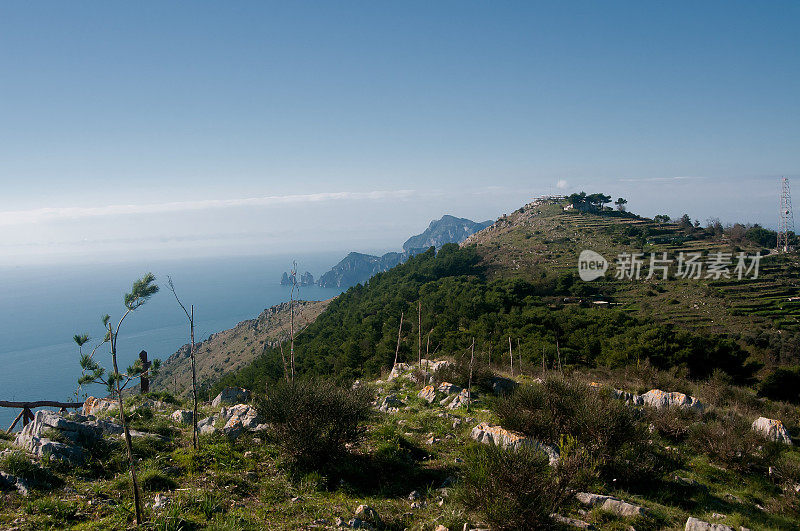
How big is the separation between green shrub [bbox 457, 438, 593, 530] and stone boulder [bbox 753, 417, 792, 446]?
28.3 ft

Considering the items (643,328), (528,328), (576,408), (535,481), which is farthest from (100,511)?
(643,328)

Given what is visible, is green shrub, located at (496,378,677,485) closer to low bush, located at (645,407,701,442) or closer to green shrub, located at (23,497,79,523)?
low bush, located at (645,407,701,442)

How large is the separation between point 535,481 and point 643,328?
3038 cm

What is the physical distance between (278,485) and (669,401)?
38.4ft

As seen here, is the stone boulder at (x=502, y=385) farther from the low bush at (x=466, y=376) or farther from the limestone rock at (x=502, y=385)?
the low bush at (x=466, y=376)

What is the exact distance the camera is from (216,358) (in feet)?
240

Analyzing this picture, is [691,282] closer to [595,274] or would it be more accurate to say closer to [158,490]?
[595,274]

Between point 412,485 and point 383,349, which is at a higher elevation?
point 412,485

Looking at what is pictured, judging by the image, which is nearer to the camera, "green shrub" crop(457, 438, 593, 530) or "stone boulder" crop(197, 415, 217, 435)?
"green shrub" crop(457, 438, 593, 530)

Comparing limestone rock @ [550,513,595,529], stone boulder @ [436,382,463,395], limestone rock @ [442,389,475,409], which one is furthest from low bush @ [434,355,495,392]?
limestone rock @ [550,513,595,529]

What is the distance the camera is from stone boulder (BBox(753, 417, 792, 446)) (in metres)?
10.0

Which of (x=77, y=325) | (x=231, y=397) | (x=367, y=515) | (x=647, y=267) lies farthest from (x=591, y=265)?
(x=77, y=325)

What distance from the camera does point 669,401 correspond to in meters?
11.9

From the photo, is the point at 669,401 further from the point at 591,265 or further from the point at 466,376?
the point at 591,265
